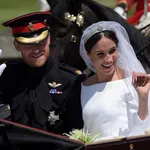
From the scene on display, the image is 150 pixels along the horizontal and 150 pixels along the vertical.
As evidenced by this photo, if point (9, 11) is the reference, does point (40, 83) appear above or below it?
below

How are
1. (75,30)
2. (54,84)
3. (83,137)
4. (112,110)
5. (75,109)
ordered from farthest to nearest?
(75,30), (54,84), (75,109), (112,110), (83,137)

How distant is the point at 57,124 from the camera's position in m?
2.90

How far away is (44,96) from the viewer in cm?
292

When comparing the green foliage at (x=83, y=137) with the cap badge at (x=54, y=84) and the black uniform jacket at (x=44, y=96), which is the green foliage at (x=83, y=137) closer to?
the black uniform jacket at (x=44, y=96)

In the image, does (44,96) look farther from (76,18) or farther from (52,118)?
(76,18)

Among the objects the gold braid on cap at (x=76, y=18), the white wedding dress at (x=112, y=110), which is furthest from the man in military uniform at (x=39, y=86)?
the gold braid on cap at (x=76, y=18)

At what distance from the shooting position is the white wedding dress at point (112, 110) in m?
2.61

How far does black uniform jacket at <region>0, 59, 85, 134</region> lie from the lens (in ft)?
9.45

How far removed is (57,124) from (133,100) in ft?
1.49

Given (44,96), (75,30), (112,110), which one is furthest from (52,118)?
(75,30)

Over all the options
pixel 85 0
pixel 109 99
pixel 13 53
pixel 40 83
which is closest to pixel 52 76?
pixel 40 83

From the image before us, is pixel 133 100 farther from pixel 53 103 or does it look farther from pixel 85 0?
pixel 85 0

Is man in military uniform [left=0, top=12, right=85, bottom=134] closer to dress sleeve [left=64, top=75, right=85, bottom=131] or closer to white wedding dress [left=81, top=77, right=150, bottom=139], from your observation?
dress sleeve [left=64, top=75, right=85, bottom=131]

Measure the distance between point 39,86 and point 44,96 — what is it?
2.5 inches
